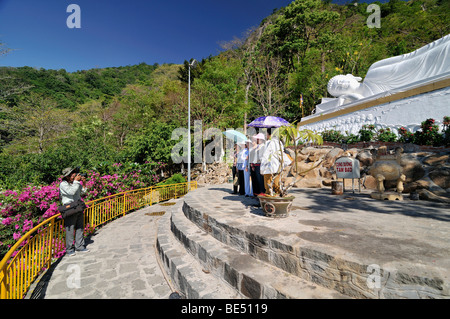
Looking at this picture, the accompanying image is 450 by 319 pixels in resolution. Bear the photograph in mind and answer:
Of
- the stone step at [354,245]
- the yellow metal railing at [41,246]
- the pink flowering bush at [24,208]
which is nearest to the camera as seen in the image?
the stone step at [354,245]

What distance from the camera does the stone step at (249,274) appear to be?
6.14 feet

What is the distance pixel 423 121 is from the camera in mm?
6922

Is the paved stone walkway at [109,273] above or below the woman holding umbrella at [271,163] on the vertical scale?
below

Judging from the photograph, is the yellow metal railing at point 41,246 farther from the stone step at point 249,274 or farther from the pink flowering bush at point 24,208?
the stone step at point 249,274

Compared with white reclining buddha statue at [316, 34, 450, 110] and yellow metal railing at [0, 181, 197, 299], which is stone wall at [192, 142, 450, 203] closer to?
white reclining buddha statue at [316, 34, 450, 110]

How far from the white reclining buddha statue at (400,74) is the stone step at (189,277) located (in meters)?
9.83

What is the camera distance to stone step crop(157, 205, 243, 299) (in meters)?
2.33

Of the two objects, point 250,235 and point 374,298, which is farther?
point 250,235

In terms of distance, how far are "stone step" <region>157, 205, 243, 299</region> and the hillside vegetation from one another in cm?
880

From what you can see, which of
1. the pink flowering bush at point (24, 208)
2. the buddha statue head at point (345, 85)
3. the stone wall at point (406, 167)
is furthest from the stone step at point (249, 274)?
the buddha statue head at point (345, 85)

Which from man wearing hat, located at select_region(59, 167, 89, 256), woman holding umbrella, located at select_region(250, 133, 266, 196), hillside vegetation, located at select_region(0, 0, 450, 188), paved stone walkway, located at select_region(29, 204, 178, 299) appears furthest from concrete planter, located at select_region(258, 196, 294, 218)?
hillside vegetation, located at select_region(0, 0, 450, 188)
